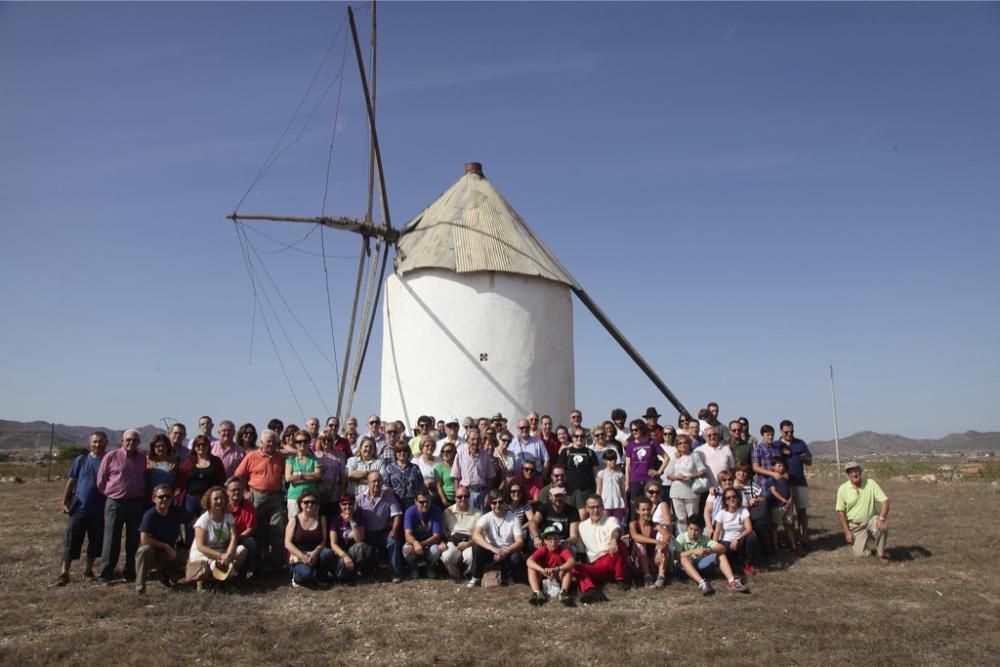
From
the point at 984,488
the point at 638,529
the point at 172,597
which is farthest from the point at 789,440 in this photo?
the point at 984,488

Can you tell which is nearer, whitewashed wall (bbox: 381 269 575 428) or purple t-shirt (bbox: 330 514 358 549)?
purple t-shirt (bbox: 330 514 358 549)

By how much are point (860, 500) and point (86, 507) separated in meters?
7.11

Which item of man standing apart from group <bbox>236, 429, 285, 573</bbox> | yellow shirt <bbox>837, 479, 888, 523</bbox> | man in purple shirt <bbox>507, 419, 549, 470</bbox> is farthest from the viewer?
man in purple shirt <bbox>507, 419, 549, 470</bbox>

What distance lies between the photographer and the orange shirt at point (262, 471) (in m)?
7.04

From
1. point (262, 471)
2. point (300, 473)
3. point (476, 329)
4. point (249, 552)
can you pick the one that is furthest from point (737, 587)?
point (476, 329)

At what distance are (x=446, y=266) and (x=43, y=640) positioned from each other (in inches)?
337

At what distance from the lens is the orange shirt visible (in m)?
7.04

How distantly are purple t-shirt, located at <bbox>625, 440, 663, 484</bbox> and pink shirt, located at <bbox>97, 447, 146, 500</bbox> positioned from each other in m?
4.40

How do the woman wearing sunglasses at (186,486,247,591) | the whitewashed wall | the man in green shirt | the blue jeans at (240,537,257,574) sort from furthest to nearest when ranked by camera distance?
the whitewashed wall < the man in green shirt < the blue jeans at (240,537,257,574) < the woman wearing sunglasses at (186,486,247,591)

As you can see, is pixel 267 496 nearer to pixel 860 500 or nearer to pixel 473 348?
pixel 860 500

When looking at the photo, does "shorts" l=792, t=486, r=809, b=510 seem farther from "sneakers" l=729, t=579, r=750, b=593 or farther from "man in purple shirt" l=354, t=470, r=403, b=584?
"man in purple shirt" l=354, t=470, r=403, b=584

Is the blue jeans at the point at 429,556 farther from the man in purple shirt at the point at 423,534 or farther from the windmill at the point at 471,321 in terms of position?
the windmill at the point at 471,321

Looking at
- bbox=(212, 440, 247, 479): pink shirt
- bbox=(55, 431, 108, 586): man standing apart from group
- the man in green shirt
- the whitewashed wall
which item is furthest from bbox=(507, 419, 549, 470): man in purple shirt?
the whitewashed wall

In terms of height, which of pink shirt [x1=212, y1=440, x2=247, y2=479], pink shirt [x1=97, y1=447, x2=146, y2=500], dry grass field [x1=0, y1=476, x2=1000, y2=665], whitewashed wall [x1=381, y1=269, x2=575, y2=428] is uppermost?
whitewashed wall [x1=381, y1=269, x2=575, y2=428]
